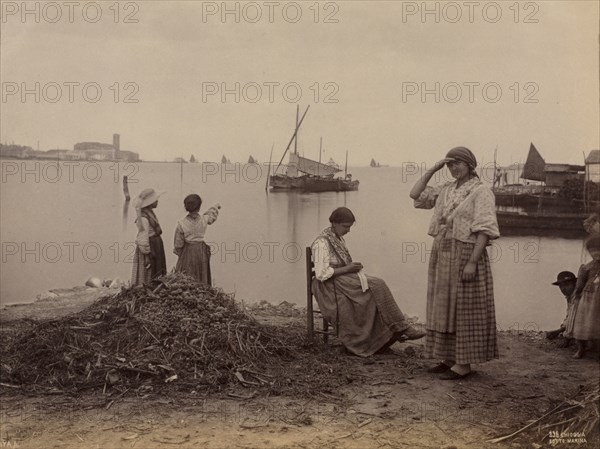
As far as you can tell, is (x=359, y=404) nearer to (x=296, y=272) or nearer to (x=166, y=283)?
(x=166, y=283)

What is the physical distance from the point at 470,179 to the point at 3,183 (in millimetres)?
5214

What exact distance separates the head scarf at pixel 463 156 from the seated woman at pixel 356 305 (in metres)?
1.15

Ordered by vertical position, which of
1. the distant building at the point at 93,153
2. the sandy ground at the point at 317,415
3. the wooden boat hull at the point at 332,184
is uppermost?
the distant building at the point at 93,153

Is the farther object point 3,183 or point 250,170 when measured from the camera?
point 250,170

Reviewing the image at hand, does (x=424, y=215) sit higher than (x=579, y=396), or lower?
higher

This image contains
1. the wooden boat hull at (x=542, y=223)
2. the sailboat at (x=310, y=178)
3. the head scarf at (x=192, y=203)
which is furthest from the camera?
the wooden boat hull at (x=542, y=223)

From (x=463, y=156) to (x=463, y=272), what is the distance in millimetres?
802

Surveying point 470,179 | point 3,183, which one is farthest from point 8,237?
point 470,179

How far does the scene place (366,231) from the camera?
345 inches

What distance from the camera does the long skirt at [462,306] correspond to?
13.0ft

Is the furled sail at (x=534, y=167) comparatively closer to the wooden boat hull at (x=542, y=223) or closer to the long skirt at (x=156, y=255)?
the wooden boat hull at (x=542, y=223)

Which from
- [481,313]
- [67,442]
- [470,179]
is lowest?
[67,442]

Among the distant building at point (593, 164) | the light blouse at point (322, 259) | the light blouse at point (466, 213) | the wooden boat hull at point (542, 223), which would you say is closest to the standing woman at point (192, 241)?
the light blouse at point (322, 259)

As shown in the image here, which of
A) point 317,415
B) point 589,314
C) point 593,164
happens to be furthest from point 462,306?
point 593,164
